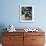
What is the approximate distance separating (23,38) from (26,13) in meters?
0.91

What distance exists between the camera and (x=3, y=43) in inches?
142

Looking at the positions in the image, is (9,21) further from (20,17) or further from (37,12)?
(37,12)

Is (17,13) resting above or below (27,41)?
above

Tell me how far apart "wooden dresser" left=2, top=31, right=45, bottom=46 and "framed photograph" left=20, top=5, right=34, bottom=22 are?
0.63m

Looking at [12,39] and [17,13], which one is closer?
[12,39]

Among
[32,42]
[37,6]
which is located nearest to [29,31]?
[32,42]

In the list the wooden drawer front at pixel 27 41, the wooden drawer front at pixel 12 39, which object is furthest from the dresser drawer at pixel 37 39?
the wooden drawer front at pixel 12 39

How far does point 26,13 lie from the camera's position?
13.3 feet

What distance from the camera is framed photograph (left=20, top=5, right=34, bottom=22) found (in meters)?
4.04

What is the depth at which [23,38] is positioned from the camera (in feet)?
11.8

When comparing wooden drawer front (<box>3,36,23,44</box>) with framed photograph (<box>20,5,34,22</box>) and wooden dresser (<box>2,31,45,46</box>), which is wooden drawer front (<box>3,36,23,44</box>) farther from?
framed photograph (<box>20,5,34,22</box>)

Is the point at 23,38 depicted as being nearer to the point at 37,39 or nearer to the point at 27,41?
the point at 27,41

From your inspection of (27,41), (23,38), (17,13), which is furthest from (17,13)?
(27,41)

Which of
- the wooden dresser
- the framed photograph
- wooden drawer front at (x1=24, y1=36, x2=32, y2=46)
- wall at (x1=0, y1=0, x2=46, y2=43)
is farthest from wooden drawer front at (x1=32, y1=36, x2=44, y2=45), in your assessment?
the framed photograph
